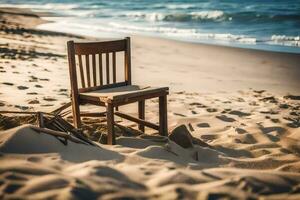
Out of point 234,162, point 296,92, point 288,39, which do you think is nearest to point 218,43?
point 288,39

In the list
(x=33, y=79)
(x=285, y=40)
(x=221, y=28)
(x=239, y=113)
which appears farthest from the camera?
(x=221, y=28)

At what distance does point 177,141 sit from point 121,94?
80 centimetres

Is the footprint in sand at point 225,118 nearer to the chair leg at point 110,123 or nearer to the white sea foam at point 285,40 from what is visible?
the chair leg at point 110,123

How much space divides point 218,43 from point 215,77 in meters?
5.47

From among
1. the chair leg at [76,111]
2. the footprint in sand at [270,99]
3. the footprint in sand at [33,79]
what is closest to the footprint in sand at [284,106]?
the footprint in sand at [270,99]

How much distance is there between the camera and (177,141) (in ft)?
13.7

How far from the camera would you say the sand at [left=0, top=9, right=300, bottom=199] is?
2.66 metres

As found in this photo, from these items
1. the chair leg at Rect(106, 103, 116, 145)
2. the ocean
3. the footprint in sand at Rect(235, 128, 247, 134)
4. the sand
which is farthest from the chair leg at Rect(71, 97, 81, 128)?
the ocean

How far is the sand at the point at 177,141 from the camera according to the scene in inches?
105

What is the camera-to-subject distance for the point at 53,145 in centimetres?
324

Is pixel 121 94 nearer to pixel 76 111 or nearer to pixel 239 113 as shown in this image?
pixel 76 111

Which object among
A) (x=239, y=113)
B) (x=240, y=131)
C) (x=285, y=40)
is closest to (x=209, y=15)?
(x=285, y=40)

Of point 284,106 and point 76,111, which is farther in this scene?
point 284,106

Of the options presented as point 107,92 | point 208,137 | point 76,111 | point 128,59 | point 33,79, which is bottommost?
point 208,137
